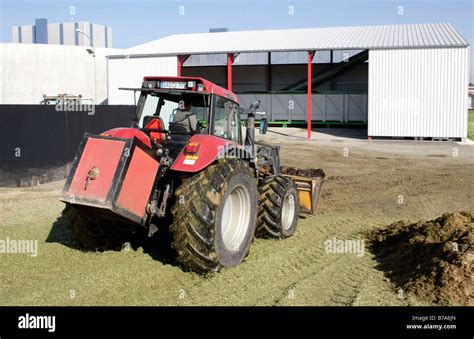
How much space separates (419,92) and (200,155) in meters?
20.0

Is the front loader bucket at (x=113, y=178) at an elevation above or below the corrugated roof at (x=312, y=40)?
below

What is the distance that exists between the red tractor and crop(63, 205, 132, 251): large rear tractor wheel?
1 centimetres

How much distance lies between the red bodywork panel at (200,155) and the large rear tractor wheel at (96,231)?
1.32m

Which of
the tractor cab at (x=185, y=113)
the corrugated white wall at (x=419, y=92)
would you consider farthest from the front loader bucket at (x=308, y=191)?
the corrugated white wall at (x=419, y=92)

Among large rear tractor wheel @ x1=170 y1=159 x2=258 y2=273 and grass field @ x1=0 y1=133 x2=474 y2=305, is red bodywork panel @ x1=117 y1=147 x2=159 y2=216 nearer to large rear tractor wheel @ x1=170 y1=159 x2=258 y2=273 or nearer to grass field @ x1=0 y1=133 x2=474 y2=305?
large rear tractor wheel @ x1=170 y1=159 x2=258 y2=273

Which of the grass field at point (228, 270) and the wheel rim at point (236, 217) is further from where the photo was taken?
the wheel rim at point (236, 217)

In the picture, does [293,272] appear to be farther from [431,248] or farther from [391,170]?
[391,170]

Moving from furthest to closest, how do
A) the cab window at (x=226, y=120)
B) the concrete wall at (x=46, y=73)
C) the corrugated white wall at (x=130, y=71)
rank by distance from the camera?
the concrete wall at (x=46, y=73), the corrugated white wall at (x=130, y=71), the cab window at (x=226, y=120)

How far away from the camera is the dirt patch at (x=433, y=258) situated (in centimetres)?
573

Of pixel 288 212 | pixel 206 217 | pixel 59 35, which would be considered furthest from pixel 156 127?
pixel 59 35

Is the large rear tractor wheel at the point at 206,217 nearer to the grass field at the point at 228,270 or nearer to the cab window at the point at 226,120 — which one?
the grass field at the point at 228,270

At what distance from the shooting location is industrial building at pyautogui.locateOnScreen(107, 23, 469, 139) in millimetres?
24005
